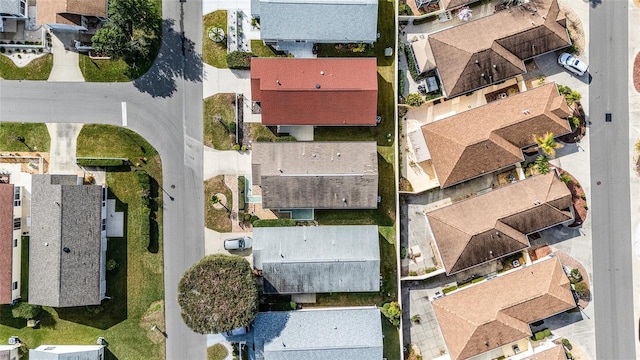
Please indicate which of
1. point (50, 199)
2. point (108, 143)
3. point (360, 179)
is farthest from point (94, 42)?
point (360, 179)

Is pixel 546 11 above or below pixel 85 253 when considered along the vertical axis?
above

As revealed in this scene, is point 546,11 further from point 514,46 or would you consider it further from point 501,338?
point 501,338

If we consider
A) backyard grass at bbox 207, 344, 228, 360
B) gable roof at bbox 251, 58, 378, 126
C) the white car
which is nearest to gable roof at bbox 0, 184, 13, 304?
backyard grass at bbox 207, 344, 228, 360

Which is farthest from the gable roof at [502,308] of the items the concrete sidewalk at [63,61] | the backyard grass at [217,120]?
the concrete sidewalk at [63,61]

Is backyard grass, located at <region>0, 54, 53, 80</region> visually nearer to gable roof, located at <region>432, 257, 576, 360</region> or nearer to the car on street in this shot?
the car on street

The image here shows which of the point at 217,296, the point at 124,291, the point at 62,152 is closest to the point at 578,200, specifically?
the point at 217,296
